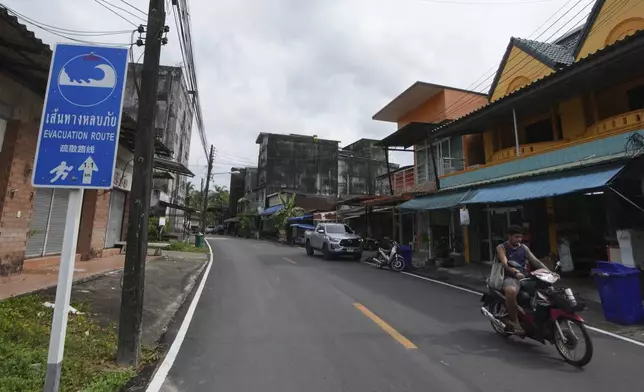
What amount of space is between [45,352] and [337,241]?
15.0 m

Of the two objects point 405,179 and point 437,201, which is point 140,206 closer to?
point 437,201

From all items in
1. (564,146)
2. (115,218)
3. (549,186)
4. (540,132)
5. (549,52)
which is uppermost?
(549,52)

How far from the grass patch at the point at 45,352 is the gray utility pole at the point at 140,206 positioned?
33 centimetres

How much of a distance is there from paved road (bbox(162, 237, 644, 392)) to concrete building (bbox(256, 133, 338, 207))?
1782 inches

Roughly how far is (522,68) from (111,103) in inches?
674

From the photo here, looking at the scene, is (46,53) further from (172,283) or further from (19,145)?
(172,283)

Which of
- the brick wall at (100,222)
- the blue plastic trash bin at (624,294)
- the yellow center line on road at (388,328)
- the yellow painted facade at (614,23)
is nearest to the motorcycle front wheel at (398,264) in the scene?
the yellow center line on road at (388,328)

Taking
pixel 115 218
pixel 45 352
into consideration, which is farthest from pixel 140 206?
pixel 115 218

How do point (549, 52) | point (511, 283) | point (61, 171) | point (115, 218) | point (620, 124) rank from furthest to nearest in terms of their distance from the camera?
1. point (549, 52)
2. point (115, 218)
3. point (620, 124)
4. point (511, 283)
5. point (61, 171)

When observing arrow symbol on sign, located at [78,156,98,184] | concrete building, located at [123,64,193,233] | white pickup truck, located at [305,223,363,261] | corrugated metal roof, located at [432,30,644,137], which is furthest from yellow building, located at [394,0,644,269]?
concrete building, located at [123,64,193,233]

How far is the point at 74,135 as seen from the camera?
11.2ft

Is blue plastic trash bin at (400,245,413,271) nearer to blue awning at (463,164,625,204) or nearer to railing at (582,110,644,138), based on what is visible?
blue awning at (463,164,625,204)

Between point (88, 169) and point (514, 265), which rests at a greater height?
point (88, 169)

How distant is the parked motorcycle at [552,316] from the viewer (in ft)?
15.4
